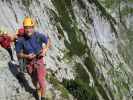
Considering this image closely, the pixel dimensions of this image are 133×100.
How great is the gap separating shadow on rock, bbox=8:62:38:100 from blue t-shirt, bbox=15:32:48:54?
4.78 ft

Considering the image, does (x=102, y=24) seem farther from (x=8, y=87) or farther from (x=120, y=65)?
(x=8, y=87)

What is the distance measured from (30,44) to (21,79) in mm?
1764

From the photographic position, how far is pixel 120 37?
26.8m

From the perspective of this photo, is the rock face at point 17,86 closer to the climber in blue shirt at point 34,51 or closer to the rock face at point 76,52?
the rock face at point 76,52

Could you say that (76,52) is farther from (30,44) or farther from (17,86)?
(30,44)

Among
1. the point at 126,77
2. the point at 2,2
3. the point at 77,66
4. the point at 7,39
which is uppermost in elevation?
the point at 2,2

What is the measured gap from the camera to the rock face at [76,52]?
15.1 metres

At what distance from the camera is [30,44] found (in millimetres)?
13312

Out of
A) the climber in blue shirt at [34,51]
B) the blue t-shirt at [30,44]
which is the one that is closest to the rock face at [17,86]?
the climber in blue shirt at [34,51]

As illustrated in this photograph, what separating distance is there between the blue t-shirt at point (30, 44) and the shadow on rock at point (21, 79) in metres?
1.46

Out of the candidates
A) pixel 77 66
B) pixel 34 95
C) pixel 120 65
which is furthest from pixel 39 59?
Answer: pixel 120 65

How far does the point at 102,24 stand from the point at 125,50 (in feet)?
9.88

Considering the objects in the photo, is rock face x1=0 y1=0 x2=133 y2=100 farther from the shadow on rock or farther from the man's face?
the man's face

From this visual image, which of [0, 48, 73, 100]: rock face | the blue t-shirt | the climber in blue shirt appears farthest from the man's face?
[0, 48, 73, 100]: rock face
